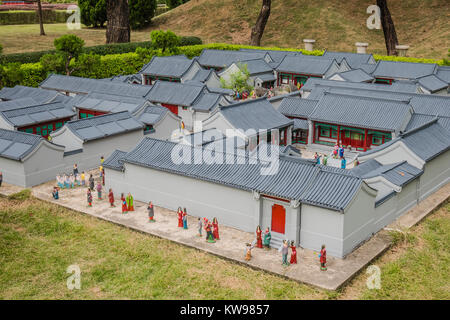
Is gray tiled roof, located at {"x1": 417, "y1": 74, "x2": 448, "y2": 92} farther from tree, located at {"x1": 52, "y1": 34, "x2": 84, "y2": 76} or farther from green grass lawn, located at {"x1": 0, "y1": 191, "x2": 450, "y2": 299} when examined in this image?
tree, located at {"x1": 52, "y1": 34, "x2": 84, "y2": 76}

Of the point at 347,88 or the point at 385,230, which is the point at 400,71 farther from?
the point at 385,230

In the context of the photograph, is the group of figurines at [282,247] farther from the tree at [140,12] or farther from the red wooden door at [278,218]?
the tree at [140,12]

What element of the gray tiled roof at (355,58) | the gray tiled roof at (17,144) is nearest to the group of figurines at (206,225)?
the gray tiled roof at (17,144)

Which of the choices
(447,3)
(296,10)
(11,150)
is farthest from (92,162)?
(447,3)

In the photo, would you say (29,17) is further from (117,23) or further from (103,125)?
(103,125)

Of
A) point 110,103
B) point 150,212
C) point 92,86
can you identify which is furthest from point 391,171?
point 92,86

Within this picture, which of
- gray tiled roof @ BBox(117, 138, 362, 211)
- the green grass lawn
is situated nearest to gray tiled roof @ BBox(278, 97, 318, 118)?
gray tiled roof @ BBox(117, 138, 362, 211)
